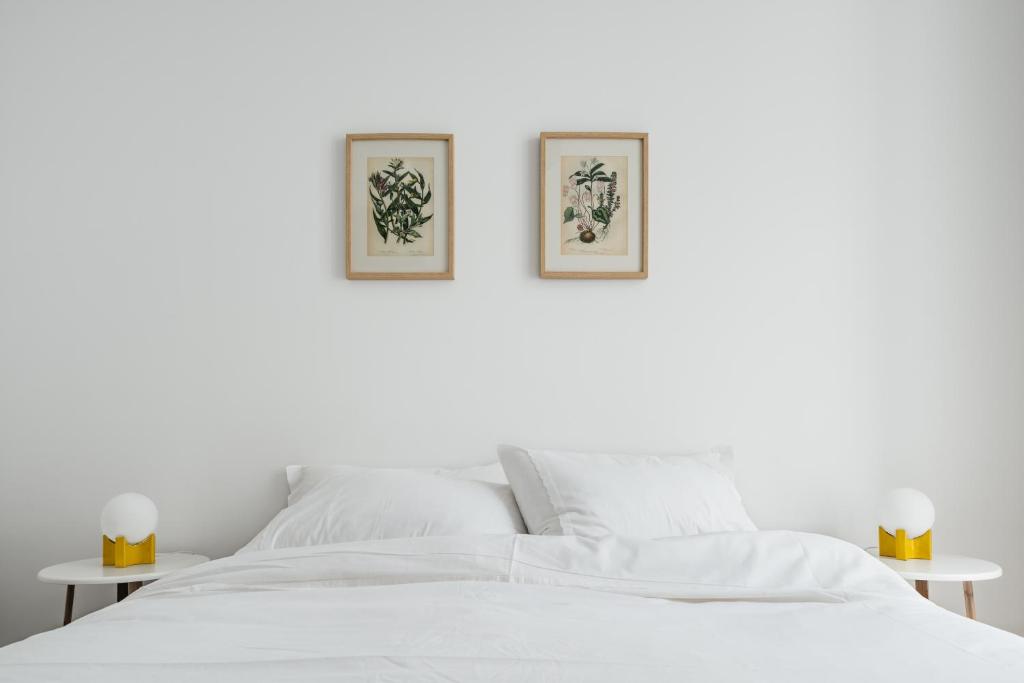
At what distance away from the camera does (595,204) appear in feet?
9.36

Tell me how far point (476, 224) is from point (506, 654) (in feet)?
5.58

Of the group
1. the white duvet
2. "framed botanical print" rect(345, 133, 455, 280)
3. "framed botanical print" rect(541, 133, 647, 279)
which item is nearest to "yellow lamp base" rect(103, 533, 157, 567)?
the white duvet

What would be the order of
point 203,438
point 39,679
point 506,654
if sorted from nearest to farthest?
point 39,679 → point 506,654 → point 203,438

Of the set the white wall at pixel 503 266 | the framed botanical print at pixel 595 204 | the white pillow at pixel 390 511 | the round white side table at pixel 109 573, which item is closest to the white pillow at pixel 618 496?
the white pillow at pixel 390 511

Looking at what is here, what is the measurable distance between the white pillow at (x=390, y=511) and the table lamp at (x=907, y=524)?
111 centimetres

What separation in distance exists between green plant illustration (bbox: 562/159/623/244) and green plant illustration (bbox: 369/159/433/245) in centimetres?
47

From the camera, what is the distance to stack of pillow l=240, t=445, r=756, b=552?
2.32m

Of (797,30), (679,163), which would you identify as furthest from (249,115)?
(797,30)

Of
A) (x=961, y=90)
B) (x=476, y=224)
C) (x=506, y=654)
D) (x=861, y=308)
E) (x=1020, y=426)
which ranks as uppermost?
(x=961, y=90)

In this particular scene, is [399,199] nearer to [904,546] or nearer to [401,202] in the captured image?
[401,202]

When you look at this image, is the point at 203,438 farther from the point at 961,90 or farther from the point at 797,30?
the point at 961,90

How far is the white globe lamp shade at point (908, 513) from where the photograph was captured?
8.43ft

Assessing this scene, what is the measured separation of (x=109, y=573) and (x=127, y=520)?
152 millimetres

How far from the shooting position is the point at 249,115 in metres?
2.84
